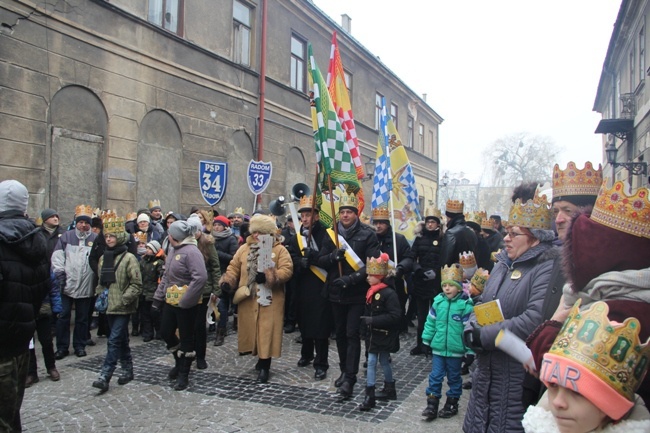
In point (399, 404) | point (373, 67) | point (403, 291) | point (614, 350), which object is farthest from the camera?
point (373, 67)

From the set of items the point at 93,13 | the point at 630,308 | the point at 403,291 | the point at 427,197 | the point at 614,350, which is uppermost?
the point at 93,13

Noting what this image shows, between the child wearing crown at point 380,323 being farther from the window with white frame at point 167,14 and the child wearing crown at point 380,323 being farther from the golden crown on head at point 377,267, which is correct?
the window with white frame at point 167,14

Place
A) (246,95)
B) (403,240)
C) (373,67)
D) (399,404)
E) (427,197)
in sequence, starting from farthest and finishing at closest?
(427,197) < (373,67) < (246,95) < (403,240) < (399,404)

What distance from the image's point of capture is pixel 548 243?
131 inches

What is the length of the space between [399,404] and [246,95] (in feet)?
41.1

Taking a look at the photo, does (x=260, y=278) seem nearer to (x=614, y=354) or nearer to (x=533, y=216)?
(x=533, y=216)

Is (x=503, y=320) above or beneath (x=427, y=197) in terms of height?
beneath

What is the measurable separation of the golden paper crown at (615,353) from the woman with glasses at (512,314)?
1463 mm

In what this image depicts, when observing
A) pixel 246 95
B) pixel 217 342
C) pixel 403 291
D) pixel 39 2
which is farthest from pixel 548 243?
pixel 246 95

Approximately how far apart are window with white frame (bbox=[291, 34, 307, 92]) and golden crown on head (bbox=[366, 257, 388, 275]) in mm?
14411

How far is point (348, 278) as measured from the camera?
5.95 m

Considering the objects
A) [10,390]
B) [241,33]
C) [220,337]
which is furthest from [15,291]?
[241,33]

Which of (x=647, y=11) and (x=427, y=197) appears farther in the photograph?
(x=427, y=197)

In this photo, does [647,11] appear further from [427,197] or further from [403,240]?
[427,197]
